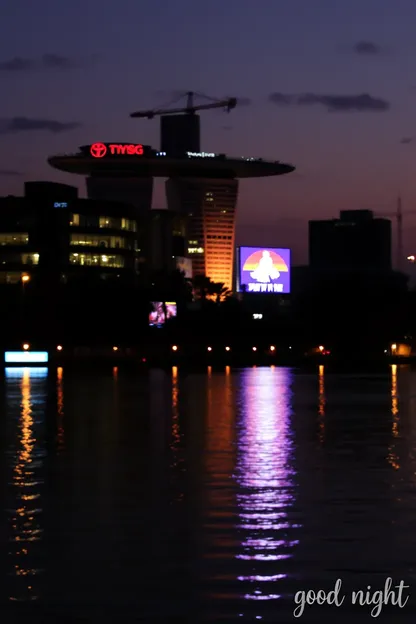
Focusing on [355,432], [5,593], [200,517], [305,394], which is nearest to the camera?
[5,593]

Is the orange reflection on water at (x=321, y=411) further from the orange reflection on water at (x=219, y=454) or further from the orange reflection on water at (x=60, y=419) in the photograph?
the orange reflection on water at (x=60, y=419)

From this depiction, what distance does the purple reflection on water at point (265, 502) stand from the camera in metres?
14.6

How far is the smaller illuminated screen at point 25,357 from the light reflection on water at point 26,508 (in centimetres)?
8180

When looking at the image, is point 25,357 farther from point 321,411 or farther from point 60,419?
point 60,419

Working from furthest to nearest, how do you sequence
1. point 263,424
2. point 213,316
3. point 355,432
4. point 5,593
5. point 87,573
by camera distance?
point 213,316 < point 263,424 < point 355,432 < point 87,573 < point 5,593

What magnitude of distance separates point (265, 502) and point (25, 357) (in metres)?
107

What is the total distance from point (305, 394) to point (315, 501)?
4024cm

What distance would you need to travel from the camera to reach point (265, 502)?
67.6ft

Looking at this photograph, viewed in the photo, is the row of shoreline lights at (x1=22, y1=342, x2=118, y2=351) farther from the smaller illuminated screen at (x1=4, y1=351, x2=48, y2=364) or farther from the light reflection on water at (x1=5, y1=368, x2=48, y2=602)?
the light reflection on water at (x1=5, y1=368, x2=48, y2=602)

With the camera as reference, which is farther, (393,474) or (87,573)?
(393,474)

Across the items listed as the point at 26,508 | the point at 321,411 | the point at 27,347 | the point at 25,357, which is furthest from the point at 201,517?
the point at 27,347

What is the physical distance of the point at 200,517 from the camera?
19031 mm

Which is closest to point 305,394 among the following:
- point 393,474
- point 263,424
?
point 263,424

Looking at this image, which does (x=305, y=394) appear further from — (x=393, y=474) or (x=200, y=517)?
(x=200, y=517)
